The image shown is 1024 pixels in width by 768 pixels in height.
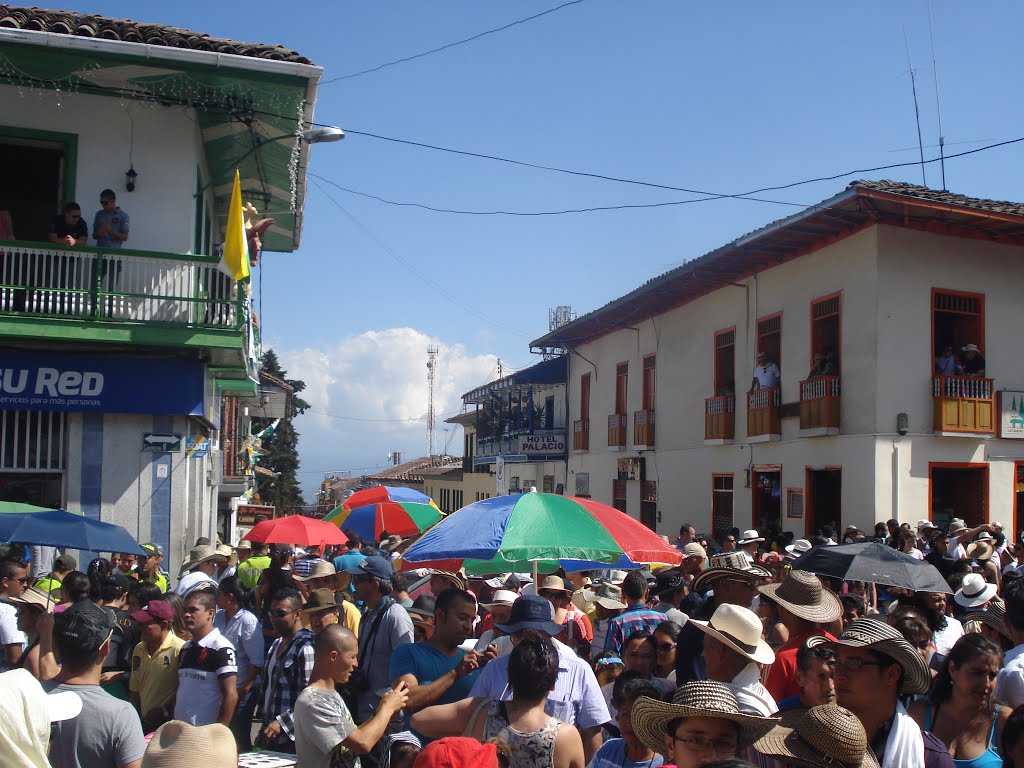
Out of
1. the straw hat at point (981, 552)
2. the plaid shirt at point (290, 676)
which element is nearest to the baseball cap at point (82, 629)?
the plaid shirt at point (290, 676)

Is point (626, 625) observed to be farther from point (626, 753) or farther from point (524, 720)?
point (524, 720)

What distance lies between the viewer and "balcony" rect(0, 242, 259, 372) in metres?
13.3

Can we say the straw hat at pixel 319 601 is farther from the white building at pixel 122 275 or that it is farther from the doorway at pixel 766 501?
the doorway at pixel 766 501

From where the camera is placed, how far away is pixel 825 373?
65.8 ft

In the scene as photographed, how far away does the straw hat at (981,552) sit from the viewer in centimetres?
1236

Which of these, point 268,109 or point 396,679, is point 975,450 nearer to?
point 268,109

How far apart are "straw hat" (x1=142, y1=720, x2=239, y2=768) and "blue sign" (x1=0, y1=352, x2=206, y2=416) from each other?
36.8 feet

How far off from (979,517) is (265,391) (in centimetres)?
2281

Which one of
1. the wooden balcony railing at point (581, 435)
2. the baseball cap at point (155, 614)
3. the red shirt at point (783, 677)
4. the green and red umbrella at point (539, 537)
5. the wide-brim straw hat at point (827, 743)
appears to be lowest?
the red shirt at point (783, 677)

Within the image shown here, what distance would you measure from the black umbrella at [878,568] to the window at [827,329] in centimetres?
1184

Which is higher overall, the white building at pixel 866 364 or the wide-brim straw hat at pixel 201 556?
the white building at pixel 866 364

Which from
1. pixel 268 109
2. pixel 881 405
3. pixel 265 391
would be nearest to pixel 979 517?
pixel 881 405

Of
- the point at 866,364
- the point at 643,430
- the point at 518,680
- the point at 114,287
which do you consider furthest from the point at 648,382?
the point at 518,680

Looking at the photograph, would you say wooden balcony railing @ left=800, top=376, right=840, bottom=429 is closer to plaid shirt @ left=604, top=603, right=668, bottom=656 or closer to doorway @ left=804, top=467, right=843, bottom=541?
doorway @ left=804, top=467, right=843, bottom=541
